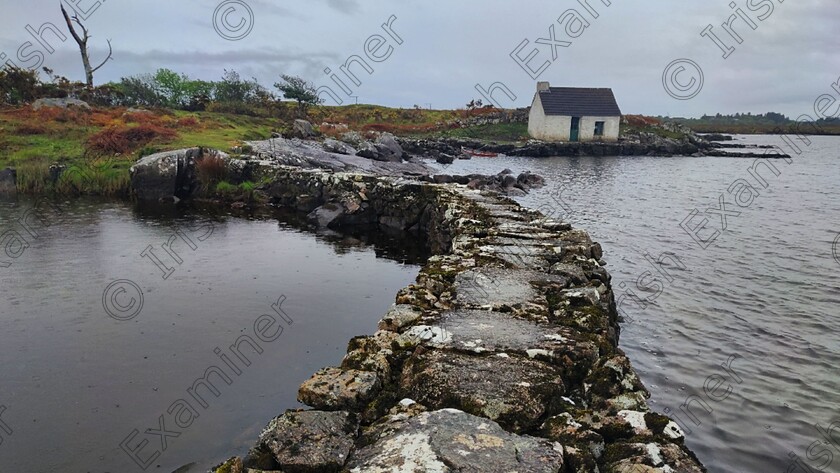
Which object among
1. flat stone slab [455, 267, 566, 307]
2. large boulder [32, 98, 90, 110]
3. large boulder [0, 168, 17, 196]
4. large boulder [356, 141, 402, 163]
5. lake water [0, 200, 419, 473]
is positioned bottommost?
lake water [0, 200, 419, 473]

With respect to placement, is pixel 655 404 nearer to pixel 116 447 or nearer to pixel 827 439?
pixel 827 439

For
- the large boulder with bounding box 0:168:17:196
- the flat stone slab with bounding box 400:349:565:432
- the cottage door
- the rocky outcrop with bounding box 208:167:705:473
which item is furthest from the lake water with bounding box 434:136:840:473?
the cottage door

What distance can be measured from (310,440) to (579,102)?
68.9 metres

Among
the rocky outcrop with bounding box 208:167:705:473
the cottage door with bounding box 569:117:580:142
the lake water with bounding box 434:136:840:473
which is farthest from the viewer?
the cottage door with bounding box 569:117:580:142

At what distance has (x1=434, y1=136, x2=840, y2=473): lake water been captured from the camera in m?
5.47

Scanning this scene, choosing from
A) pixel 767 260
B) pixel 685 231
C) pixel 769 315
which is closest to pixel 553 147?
pixel 685 231

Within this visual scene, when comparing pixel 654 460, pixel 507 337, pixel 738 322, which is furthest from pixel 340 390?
pixel 738 322

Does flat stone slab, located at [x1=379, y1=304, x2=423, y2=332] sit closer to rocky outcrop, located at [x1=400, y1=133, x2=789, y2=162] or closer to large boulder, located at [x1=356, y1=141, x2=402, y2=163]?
large boulder, located at [x1=356, y1=141, x2=402, y2=163]

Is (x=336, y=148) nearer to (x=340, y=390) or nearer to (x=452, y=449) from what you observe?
(x=340, y=390)

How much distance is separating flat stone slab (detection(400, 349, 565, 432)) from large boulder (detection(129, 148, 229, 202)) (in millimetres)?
16554

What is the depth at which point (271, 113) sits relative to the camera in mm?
42250

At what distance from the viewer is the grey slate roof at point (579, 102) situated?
2554 inches

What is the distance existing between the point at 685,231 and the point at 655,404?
39.4ft

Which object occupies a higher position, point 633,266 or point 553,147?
point 553,147
